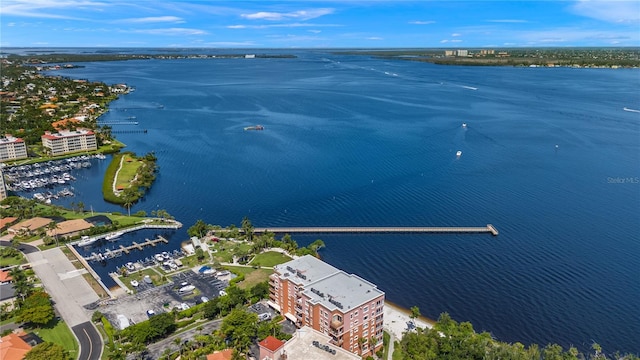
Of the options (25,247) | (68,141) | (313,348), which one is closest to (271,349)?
(313,348)

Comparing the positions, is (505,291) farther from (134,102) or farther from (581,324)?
(134,102)

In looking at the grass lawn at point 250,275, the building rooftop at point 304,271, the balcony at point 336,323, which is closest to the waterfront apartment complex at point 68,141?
the grass lawn at point 250,275

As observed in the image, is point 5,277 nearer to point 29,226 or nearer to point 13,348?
point 29,226

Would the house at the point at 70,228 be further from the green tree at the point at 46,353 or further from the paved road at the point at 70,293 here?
the green tree at the point at 46,353

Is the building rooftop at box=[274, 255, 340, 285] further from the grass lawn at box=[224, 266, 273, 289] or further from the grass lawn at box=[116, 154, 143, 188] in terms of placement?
the grass lawn at box=[116, 154, 143, 188]

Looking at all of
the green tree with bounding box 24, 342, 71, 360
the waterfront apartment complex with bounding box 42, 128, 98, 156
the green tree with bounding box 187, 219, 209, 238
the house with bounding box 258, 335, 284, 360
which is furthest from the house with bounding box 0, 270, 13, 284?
the waterfront apartment complex with bounding box 42, 128, 98, 156

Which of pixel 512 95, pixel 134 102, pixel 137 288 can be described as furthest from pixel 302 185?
pixel 512 95
